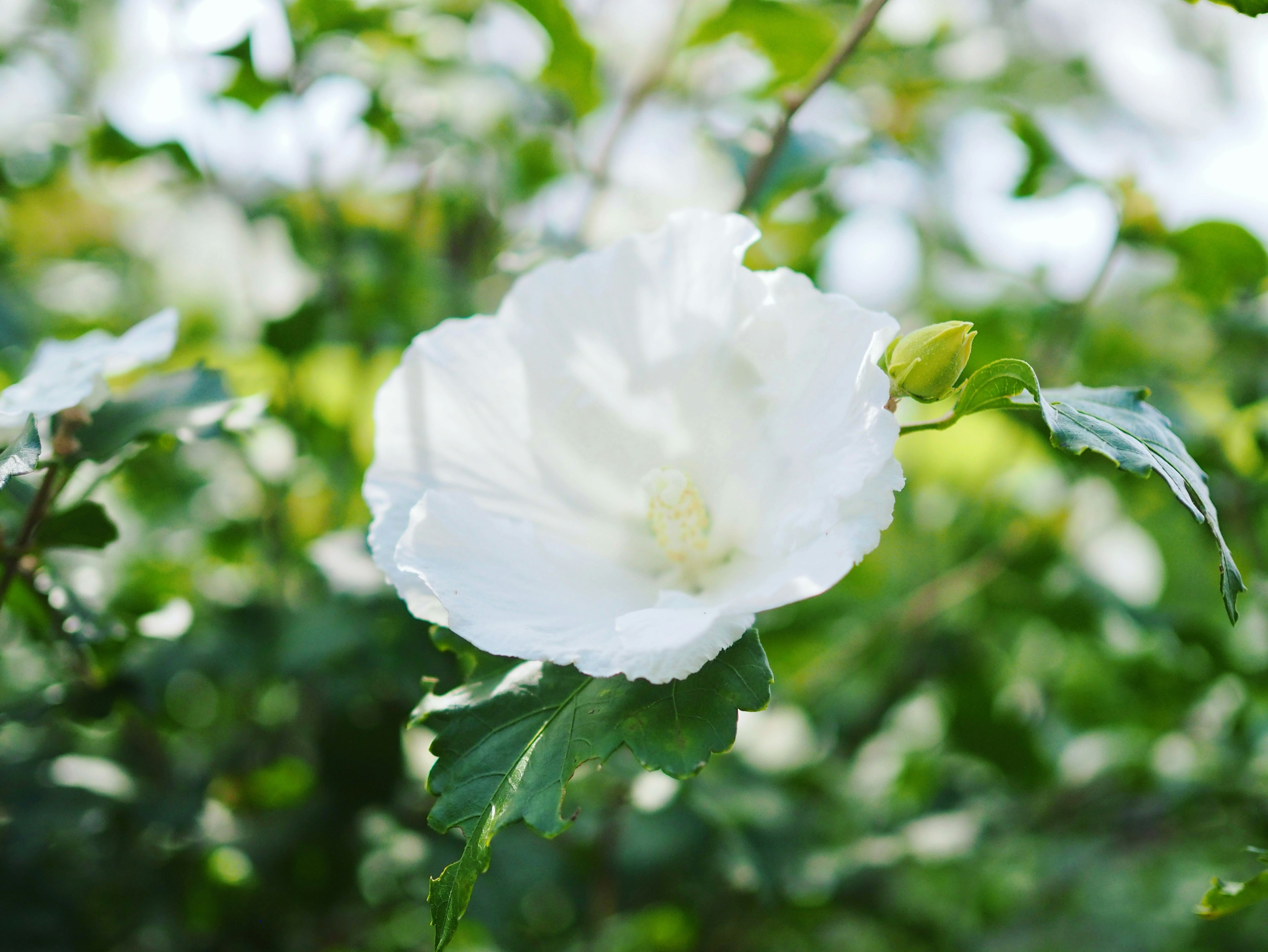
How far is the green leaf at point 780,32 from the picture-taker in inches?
59.4

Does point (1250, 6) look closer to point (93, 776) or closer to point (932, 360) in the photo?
point (932, 360)

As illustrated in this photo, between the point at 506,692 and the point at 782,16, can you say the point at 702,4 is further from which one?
the point at 506,692

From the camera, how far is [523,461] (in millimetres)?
1044

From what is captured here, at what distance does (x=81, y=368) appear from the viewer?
40.1 inches

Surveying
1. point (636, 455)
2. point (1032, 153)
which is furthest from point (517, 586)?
point (1032, 153)

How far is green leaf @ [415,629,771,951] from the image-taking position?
0.77 metres

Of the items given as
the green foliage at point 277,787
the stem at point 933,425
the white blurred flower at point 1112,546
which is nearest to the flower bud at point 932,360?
the stem at point 933,425

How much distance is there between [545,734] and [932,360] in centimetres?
48

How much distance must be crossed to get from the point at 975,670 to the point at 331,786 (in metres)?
1.33

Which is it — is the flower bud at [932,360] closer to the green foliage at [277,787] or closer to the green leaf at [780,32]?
the green leaf at [780,32]

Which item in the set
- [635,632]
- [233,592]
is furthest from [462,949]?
[635,632]

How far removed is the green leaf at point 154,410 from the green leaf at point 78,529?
71mm

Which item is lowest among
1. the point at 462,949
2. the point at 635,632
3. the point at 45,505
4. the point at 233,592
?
the point at 462,949

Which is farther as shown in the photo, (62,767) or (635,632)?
(62,767)
